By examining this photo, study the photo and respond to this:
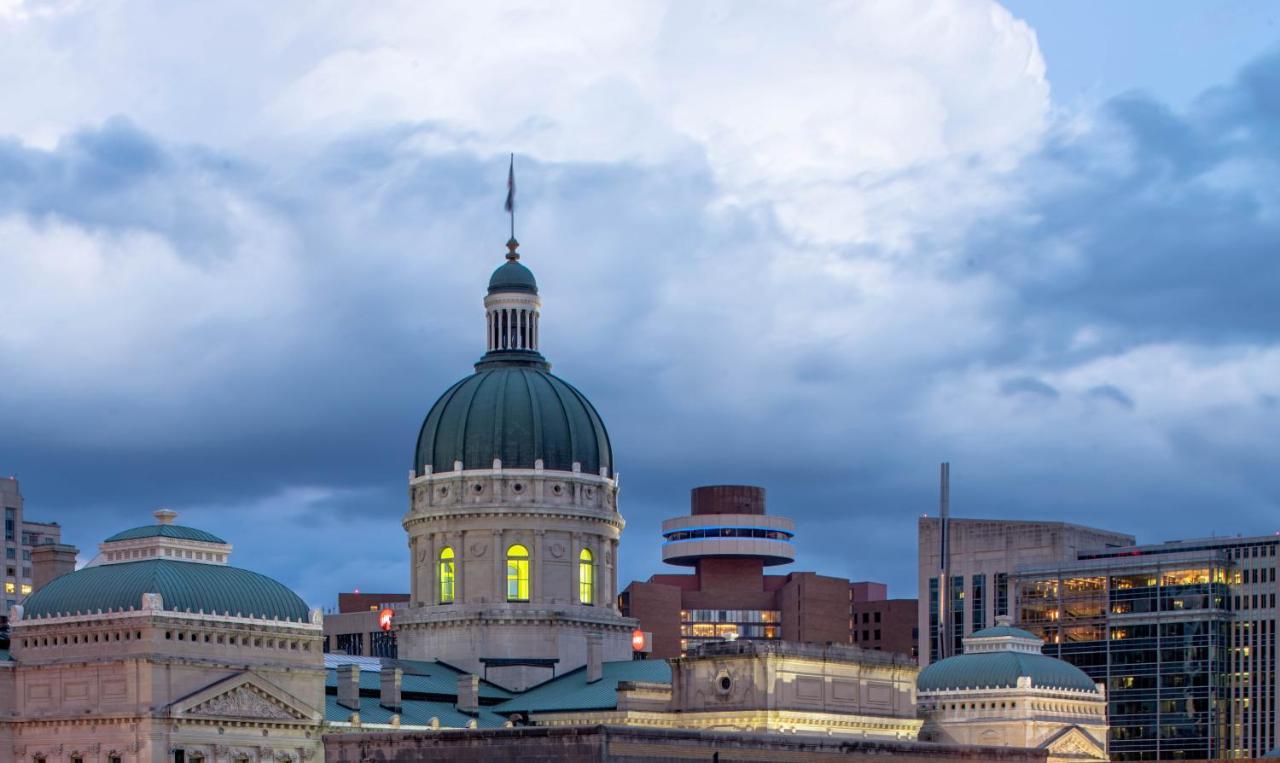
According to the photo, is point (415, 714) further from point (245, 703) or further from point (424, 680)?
point (245, 703)

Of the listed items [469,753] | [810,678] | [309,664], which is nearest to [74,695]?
[309,664]

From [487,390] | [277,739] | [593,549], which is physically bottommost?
[277,739]

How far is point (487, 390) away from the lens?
651 ft

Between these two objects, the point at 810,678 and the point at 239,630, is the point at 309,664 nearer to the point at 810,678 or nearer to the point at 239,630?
the point at 239,630

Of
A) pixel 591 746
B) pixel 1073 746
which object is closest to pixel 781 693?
pixel 1073 746

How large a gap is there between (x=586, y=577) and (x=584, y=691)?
17.3 m

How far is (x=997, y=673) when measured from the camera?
192 m

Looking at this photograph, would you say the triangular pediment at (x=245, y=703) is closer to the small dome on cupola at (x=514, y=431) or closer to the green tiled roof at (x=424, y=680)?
the green tiled roof at (x=424, y=680)

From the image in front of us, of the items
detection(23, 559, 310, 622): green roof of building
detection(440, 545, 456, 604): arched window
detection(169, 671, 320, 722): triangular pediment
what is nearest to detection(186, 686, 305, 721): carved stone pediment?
detection(169, 671, 320, 722): triangular pediment

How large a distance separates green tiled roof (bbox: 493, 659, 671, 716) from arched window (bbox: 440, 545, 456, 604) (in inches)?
478

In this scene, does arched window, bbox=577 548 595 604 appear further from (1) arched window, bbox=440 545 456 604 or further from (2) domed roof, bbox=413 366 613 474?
(1) arched window, bbox=440 545 456 604

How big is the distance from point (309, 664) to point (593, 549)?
38.6 metres

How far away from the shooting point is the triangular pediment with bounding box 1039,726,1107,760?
621 ft

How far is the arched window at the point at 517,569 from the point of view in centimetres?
19388
